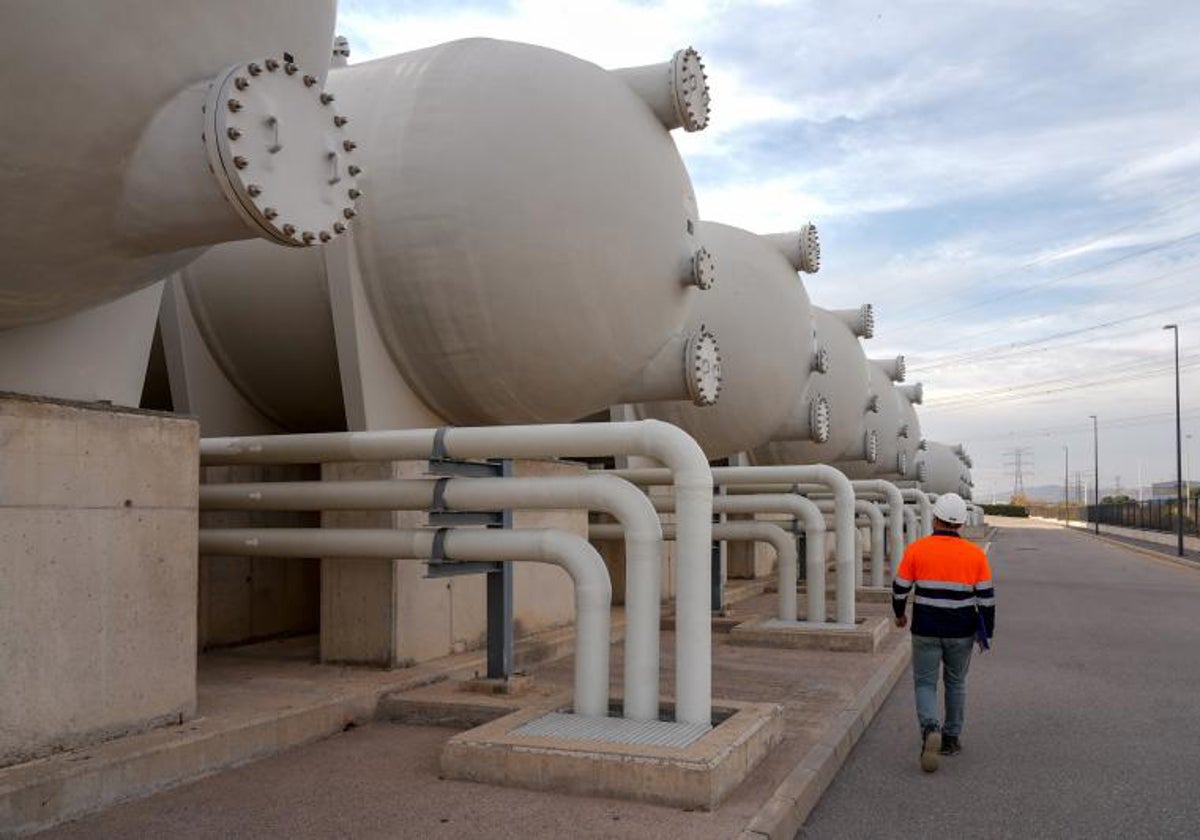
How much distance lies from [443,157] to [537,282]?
1.19 m

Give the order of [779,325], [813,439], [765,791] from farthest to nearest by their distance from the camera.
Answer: [813,439]
[779,325]
[765,791]

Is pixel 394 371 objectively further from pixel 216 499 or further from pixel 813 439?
pixel 813 439

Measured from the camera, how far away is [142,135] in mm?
4637

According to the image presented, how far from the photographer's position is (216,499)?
25.8 feet

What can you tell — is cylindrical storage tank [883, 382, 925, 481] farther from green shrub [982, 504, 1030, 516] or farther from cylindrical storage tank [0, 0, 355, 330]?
green shrub [982, 504, 1030, 516]

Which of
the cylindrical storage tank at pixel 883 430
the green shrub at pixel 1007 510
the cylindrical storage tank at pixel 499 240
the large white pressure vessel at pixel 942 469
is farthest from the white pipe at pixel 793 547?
the green shrub at pixel 1007 510

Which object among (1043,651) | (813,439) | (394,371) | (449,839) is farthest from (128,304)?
(813,439)

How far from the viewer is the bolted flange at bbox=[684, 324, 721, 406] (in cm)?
1026

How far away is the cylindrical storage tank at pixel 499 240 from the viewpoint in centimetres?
821

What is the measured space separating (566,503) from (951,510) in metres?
2.53

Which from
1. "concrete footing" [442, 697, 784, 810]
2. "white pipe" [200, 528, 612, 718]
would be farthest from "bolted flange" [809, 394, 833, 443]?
"concrete footing" [442, 697, 784, 810]

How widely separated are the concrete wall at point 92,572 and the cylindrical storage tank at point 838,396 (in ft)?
44.8

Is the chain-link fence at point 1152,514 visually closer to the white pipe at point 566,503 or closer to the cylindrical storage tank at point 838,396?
the cylindrical storage tank at point 838,396

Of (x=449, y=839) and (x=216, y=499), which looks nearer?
(x=449, y=839)
